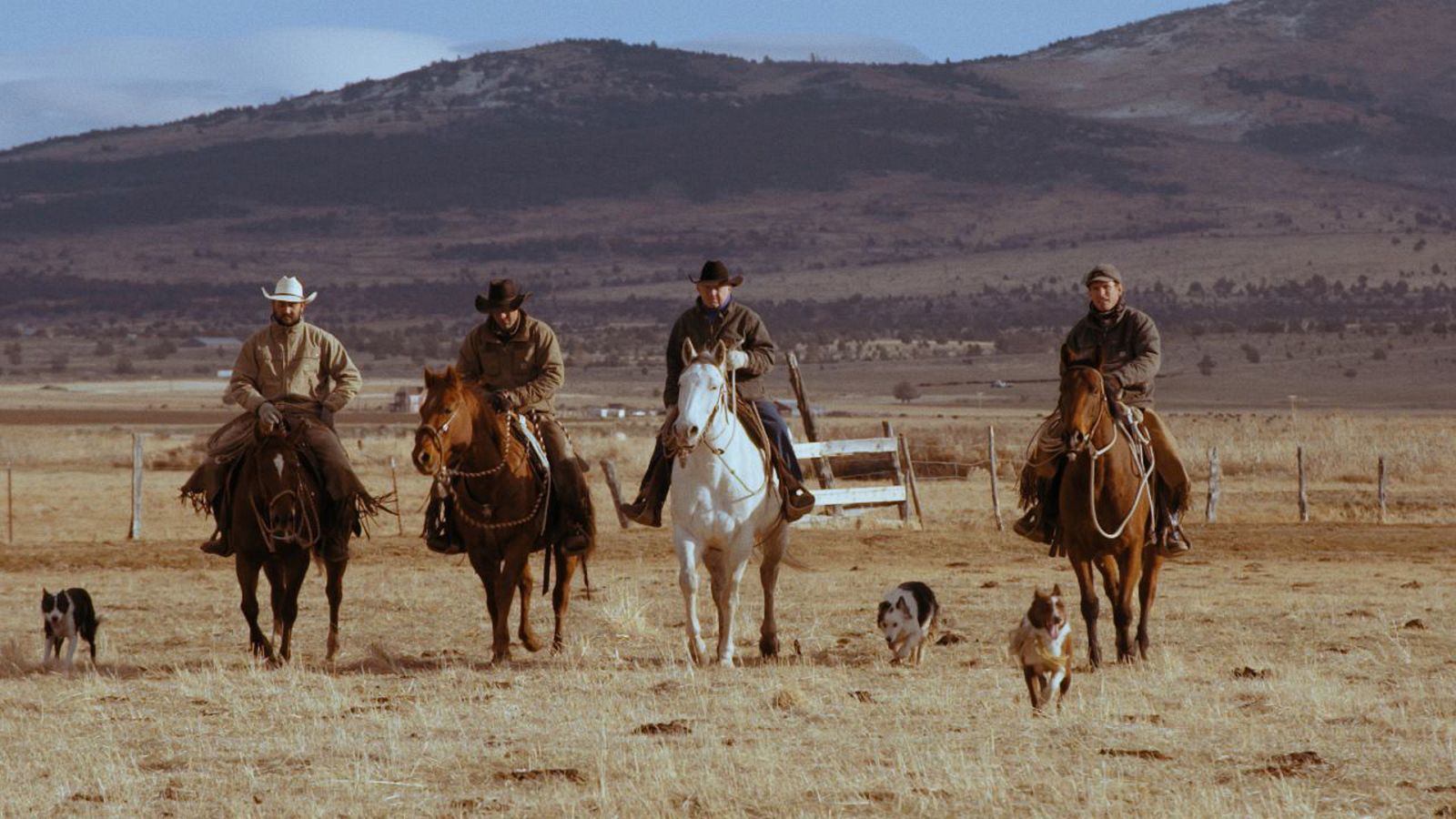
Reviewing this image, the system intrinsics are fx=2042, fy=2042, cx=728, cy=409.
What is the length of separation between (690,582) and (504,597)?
131cm

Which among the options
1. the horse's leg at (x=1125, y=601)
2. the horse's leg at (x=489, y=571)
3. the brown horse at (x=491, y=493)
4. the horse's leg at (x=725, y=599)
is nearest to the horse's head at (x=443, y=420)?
the brown horse at (x=491, y=493)

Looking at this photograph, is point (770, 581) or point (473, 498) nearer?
point (473, 498)

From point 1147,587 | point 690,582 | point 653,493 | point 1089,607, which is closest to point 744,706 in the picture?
point 690,582

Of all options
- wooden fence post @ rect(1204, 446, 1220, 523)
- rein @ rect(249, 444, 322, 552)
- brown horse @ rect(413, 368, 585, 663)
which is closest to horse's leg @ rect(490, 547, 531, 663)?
brown horse @ rect(413, 368, 585, 663)

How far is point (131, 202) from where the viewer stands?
195 metres

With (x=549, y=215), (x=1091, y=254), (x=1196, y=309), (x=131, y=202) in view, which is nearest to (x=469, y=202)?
(x=549, y=215)

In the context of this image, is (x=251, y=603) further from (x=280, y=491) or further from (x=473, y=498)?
(x=473, y=498)

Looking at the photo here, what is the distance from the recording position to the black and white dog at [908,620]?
12.9 m

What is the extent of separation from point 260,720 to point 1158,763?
4686mm

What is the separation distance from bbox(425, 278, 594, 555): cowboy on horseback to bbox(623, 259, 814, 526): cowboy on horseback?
678mm

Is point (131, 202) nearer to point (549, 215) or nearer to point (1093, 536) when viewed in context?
point (549, 215)

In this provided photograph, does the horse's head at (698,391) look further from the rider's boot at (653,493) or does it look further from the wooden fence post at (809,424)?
the wooden fence post at (809,424)

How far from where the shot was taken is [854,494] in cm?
2538

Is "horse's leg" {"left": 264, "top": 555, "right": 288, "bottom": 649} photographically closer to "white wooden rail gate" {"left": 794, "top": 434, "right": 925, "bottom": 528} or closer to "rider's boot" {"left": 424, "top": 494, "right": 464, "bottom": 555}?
"rider's boot" {"left": 424, "top": 494, "right": 464, "bottom": 555}
